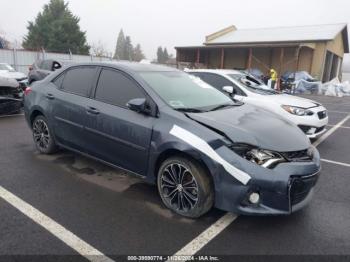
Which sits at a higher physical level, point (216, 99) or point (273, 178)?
point (216, 99)

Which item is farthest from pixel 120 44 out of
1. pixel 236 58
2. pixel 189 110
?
pixel 189 110

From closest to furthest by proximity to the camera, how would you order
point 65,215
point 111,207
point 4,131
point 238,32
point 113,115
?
point 65,215, point 111,207, point 113,115, point 4,131, point 238,32

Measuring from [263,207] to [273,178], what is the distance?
30 centimetres

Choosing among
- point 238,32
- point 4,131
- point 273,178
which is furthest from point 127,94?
point 238,32

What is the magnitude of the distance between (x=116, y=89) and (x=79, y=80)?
851 millimetres

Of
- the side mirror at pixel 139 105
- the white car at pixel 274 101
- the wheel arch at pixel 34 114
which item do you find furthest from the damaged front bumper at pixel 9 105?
the side mirror at pixel 139 105

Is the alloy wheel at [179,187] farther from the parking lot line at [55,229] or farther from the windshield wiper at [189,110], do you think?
the parking lot line at [55,229]

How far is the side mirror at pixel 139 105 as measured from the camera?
3531 mm

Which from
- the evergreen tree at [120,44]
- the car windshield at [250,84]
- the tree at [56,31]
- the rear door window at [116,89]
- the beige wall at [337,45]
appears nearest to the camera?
the rear door window at [116,89]

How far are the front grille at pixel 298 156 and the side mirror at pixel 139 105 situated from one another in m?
1.55

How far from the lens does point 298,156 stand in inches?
129

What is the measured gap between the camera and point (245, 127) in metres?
3.36

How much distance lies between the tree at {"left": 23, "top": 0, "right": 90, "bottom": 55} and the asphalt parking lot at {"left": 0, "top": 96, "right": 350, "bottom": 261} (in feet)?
122

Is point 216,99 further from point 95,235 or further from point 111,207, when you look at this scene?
point 95,235
